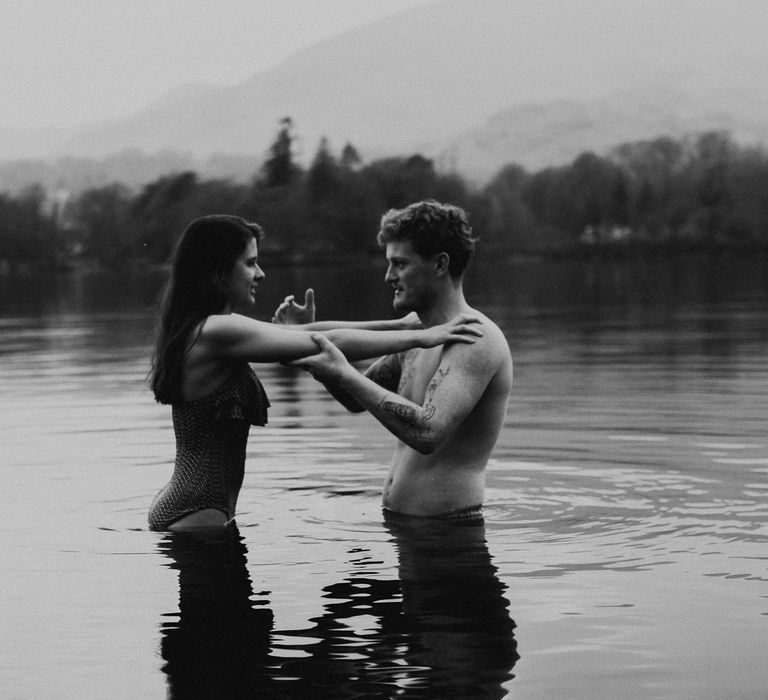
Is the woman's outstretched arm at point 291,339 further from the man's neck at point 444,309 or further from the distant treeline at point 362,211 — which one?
the distant treeline at point 362,211

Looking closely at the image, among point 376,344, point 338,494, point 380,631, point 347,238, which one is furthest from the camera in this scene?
point 347,238

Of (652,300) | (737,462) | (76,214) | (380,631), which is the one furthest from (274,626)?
(76,214)

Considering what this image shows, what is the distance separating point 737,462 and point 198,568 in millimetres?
5150

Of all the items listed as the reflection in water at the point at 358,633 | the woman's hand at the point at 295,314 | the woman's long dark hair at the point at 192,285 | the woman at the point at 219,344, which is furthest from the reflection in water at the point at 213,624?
the woman's hand at the point at 295,314

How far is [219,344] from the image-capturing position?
8.15 m

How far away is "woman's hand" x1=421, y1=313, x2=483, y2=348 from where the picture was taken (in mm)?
8039

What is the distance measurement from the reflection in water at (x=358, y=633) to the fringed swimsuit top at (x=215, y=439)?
32 cm

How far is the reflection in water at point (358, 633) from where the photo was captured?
20.0 feet

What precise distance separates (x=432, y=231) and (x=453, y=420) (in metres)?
1.09

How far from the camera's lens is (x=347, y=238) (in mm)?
137250

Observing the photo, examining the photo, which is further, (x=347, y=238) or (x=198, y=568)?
(x=347, y=238)

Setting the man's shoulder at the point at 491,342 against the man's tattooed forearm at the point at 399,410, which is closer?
the man's tattooed forearm at the point at 399,410

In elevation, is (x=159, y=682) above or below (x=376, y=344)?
below

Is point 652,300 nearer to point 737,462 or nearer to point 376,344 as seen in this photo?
point 737,462
